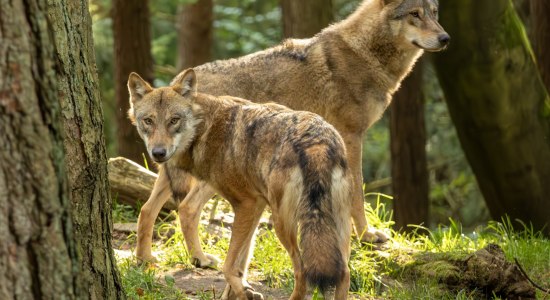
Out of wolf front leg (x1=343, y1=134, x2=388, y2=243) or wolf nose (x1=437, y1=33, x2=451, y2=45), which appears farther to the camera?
wolf nose (x1=437, y1=33, x2=451, y2=45)

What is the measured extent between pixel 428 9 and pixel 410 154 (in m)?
5.29

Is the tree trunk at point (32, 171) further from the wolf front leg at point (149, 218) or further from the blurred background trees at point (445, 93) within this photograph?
the blurred background trees at point (445, 93)

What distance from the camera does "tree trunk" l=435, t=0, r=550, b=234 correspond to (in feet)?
34.1

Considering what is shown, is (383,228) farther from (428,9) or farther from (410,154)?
(410,154)

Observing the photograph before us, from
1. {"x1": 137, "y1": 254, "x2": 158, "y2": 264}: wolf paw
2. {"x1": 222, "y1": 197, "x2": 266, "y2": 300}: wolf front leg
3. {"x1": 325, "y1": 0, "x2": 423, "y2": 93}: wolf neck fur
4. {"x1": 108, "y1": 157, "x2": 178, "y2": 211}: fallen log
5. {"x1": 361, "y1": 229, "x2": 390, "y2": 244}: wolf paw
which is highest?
{"x1": 325, "y1": 0, "x2": 423, "y2": 93}: wolf neck fur

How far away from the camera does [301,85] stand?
844 cm

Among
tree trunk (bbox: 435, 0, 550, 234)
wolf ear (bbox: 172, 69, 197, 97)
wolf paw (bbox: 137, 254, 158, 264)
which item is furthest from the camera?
tree trunk (bbox: 435, 0, 550, 234)

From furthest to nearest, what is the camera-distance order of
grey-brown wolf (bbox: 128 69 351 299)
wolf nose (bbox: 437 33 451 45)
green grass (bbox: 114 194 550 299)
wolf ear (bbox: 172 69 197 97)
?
wolf nose (bbox: 437 33 451 45), wolf ear (bbox: 172 69 197 97), green grass (bbox: 114 194 550 299), grey-brown wolf (bbox: 128 69 351 299)

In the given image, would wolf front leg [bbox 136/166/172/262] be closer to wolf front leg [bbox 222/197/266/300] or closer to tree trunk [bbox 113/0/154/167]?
wolf front leg [bbox 222/197/266/300]

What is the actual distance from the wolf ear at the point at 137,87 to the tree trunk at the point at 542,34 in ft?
21.0

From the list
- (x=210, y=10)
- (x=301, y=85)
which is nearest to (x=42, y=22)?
(x=301, y=85)

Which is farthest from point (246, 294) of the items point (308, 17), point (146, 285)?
point (308, 17)

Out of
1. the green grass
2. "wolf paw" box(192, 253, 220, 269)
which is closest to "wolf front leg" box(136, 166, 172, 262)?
the green grass

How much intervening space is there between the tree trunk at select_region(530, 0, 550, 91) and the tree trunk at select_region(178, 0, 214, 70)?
6.89 meters
